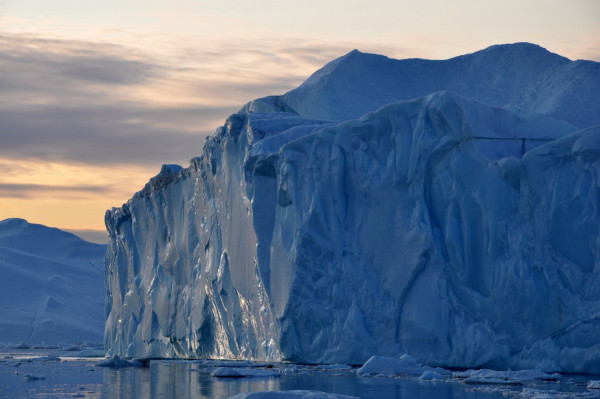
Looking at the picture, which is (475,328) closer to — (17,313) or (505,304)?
(505,304)

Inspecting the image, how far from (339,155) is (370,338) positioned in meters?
3.62

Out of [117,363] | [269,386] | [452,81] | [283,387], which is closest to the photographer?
[283,387]

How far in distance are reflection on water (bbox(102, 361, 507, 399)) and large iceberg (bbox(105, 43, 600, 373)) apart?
1.93m

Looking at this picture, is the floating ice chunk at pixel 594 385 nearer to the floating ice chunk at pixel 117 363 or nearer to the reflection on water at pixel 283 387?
the reflection on water at pixel 283 387

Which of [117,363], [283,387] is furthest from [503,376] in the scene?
[117,363]

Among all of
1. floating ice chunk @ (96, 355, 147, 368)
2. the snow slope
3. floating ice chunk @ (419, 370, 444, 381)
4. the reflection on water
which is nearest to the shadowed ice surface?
the reflection on water

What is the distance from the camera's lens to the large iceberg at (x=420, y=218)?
56.1 ft

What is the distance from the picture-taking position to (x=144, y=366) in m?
24.5

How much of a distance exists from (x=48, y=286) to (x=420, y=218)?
48.2 meters

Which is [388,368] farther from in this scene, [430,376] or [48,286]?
[48,286]

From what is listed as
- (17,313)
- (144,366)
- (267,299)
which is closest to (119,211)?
(144,366)

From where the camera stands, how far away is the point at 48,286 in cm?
6278

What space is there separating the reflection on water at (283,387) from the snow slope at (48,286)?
38.6 metres

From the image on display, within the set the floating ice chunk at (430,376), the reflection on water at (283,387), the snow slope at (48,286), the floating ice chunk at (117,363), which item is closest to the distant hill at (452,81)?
the floating ice chunk at (117,363)
